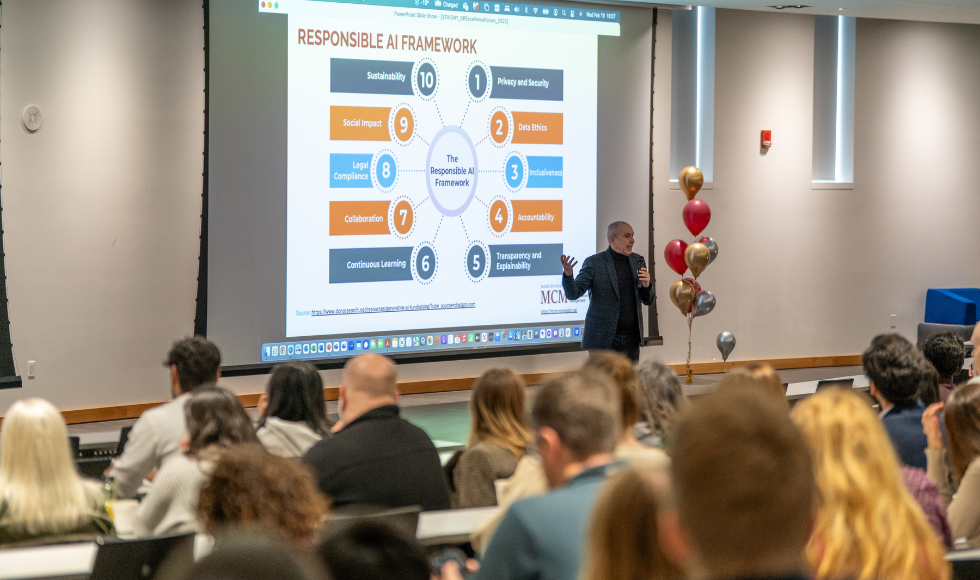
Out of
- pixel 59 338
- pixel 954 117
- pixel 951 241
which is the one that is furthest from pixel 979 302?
pixel 59 338

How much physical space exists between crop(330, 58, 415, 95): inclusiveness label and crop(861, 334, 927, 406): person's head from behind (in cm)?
489

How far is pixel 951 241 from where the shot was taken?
11.1 meters

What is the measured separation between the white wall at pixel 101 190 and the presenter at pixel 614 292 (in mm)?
3034

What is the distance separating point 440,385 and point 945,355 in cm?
484

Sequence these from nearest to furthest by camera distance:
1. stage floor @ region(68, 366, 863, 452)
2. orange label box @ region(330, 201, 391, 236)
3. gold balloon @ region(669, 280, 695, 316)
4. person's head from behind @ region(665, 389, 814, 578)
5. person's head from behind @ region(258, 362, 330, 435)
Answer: person's head from behind @ region(665, 389, 814, 578), person's head from behind @ region(258, 362, 330, 435), stage floor @ region(68, 366, 863, 452), orange label box @ region(330, 201, 391, 236), gold balloon @ region(669, 280, 695, 316)

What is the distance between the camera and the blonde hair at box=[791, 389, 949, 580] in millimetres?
1774

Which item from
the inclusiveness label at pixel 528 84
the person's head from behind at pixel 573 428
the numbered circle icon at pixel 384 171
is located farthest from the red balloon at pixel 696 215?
the person's head from behind at pixel 573 428

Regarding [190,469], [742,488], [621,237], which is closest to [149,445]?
[190,469]

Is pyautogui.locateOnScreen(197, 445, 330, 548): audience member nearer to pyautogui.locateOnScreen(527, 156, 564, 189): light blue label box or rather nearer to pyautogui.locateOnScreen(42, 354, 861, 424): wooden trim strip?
pyautogui.locateOnScreen(42, 354, 861, 424): wooden trim strip

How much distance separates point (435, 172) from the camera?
777 centimetres

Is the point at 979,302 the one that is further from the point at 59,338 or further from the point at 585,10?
the point at 59,338

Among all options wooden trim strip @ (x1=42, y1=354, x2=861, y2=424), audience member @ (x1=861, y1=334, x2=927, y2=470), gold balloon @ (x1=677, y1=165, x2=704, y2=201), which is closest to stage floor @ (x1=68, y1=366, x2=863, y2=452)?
wooden trim strip @ (x1=42, y1=354, x2=861, y2=424)

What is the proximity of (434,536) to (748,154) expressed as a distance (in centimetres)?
817

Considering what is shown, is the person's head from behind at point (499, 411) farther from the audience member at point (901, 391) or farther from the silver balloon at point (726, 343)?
the silver balloon at point (726, 343)
